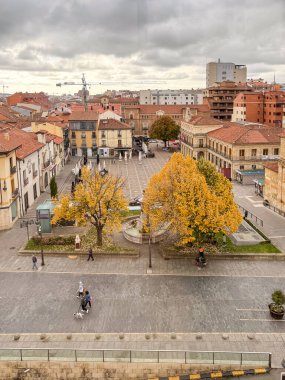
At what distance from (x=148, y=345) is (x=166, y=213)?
12101 millimetres

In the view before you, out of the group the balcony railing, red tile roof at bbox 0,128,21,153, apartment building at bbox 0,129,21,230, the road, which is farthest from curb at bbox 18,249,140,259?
the balcony railing

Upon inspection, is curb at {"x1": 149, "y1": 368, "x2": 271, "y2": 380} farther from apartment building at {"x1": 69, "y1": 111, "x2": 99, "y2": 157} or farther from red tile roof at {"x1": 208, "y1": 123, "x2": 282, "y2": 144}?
apartment building at {"x1": 69, "y1": 111, "x2": 99, "y2": 157}

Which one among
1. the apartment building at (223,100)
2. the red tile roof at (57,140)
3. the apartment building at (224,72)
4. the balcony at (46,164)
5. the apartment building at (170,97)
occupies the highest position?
the apartment building at (224,72)

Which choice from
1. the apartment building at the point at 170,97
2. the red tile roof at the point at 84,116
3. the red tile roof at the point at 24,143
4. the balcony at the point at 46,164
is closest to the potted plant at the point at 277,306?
the red tile roof at the point at 24,143

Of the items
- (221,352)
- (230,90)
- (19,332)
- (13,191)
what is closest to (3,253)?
(13,191)

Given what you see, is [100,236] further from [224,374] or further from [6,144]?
[224,374]

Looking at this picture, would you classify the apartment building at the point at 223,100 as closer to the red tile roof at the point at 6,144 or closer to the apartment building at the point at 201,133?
the apartment building at the point at 201,133

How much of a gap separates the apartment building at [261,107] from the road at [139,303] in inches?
3081

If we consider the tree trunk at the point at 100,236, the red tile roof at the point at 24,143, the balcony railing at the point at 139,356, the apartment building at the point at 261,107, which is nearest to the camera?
the balcony railing at the point at 139,356

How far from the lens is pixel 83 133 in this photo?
8850 centimetres

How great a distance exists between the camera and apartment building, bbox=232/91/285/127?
98000 mm

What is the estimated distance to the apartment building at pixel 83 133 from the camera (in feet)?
288

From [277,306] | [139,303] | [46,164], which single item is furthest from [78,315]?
[46,164]

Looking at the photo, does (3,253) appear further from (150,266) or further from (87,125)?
→ (87,125)
